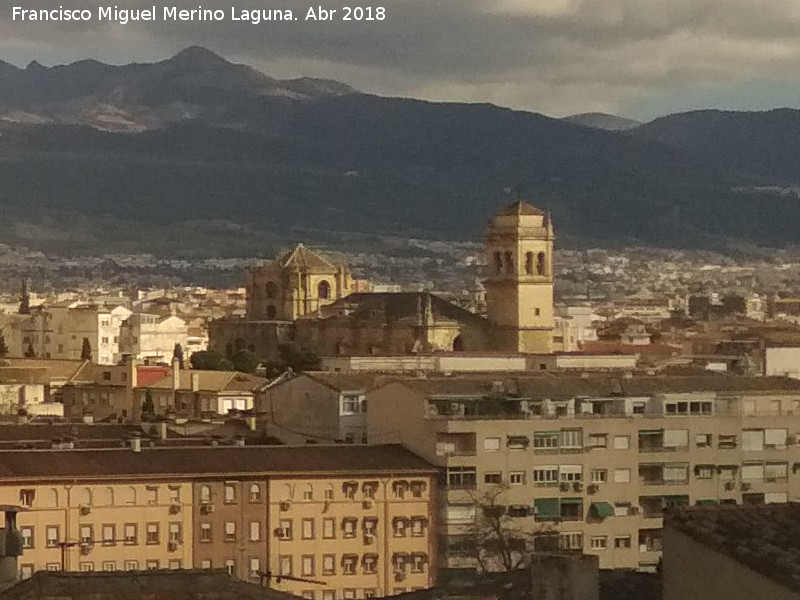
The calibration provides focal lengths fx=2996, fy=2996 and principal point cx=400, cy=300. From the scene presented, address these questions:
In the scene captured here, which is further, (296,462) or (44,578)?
(296,462)

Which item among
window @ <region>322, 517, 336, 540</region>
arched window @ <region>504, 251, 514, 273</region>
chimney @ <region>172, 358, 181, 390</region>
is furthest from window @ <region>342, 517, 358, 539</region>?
arched window @ <region>504, 251, 514, 273</region>

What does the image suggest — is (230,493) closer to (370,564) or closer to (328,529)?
(328,529)

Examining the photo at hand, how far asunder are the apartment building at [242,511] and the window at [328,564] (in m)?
0.02

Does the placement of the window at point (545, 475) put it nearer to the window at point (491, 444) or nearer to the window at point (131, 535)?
the window at point (491, 444)

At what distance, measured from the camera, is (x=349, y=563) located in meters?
52.4

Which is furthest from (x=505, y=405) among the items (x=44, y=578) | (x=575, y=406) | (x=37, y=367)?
(x=37, y=367)

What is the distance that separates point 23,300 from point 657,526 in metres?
110

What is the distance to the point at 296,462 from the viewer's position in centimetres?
5319

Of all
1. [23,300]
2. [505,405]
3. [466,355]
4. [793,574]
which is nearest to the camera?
[793,574]

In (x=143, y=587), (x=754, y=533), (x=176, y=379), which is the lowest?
(x=143, y=587)

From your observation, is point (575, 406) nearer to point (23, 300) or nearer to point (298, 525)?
point (298, 525)

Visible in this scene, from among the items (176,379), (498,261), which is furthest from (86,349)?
(176,379)

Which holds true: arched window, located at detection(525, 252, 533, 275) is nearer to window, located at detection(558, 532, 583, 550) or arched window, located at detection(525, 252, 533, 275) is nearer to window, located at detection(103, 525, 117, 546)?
window, located at detection(558, 532, 583, 550)

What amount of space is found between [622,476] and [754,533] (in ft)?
123
